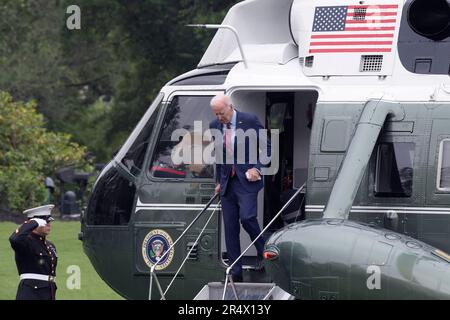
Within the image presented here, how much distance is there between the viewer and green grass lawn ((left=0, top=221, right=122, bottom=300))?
15.9 metres

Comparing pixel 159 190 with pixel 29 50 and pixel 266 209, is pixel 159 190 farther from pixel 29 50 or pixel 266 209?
pixel 29 50

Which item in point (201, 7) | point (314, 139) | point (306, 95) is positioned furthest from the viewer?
point (201, 7)

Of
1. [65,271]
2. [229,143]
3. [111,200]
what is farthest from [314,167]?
[65,271]

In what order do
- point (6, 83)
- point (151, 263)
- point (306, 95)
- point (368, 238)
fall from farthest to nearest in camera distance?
point (6, 83) < point (306, 95) < point (151, 263) < point (368, 238)

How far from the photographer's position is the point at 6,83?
36906mm

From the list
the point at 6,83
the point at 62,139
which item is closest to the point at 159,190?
the point at 62,139

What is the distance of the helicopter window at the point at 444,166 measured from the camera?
36.2ft

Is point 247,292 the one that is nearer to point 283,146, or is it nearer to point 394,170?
point 394,170

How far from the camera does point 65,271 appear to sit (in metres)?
17.9

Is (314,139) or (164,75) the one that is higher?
(314,139)

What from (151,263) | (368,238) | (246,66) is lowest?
(151,263)

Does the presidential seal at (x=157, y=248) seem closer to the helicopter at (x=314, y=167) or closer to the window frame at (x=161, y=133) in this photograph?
the helicopter at (x=314, y=167)

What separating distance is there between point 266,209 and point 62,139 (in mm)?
16795

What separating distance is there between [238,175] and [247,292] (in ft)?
3.71
